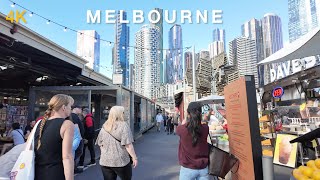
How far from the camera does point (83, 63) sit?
11.5 meters

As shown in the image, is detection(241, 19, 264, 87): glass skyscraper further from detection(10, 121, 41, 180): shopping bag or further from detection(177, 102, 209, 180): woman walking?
detection(10, 121, 41, 180): shopping bag

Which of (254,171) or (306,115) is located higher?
(306,115)

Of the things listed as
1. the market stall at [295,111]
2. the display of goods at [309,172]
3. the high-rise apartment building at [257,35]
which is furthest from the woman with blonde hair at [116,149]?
the high-rise apartment building at [257,35]

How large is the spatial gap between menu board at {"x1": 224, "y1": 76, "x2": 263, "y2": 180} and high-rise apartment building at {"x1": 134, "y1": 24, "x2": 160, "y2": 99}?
11587 millimetres

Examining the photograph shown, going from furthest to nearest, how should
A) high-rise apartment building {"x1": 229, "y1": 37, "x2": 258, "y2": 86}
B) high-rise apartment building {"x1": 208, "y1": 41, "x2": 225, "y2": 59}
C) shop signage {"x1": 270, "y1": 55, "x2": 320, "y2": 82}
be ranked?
high-rise apartment building {"x1": 208, "y1": 41, "x2": 225, "y2": 59} → high-rise apartment building {"x1": 229, "y1": 37, "x2": 258, "y2": 86} → shop signage {"x1": 270, "y1": 55, "x2": 320, "y2": 82}

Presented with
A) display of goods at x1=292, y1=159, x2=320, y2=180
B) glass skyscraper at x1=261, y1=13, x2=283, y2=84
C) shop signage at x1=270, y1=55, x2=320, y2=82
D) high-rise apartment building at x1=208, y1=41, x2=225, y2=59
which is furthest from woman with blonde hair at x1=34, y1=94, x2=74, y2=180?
high-rise apartment building at x1=208, y1=41, x2=225, y2=59

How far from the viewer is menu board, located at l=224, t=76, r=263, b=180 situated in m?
3.00

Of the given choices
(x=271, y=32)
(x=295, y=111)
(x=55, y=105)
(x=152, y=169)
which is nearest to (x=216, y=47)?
(x=271, y=32)

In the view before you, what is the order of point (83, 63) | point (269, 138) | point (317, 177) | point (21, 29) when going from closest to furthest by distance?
point (317, 177)
point (269, 138)
point (21, 29)
point (83, 63)

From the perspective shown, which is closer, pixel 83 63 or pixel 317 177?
pixel 317 177

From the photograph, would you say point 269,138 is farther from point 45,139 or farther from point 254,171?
point 45,139

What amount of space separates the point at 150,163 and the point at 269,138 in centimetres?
392

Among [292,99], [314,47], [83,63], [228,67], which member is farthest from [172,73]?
[314,47]

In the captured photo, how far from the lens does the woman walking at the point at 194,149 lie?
3.66 meters
